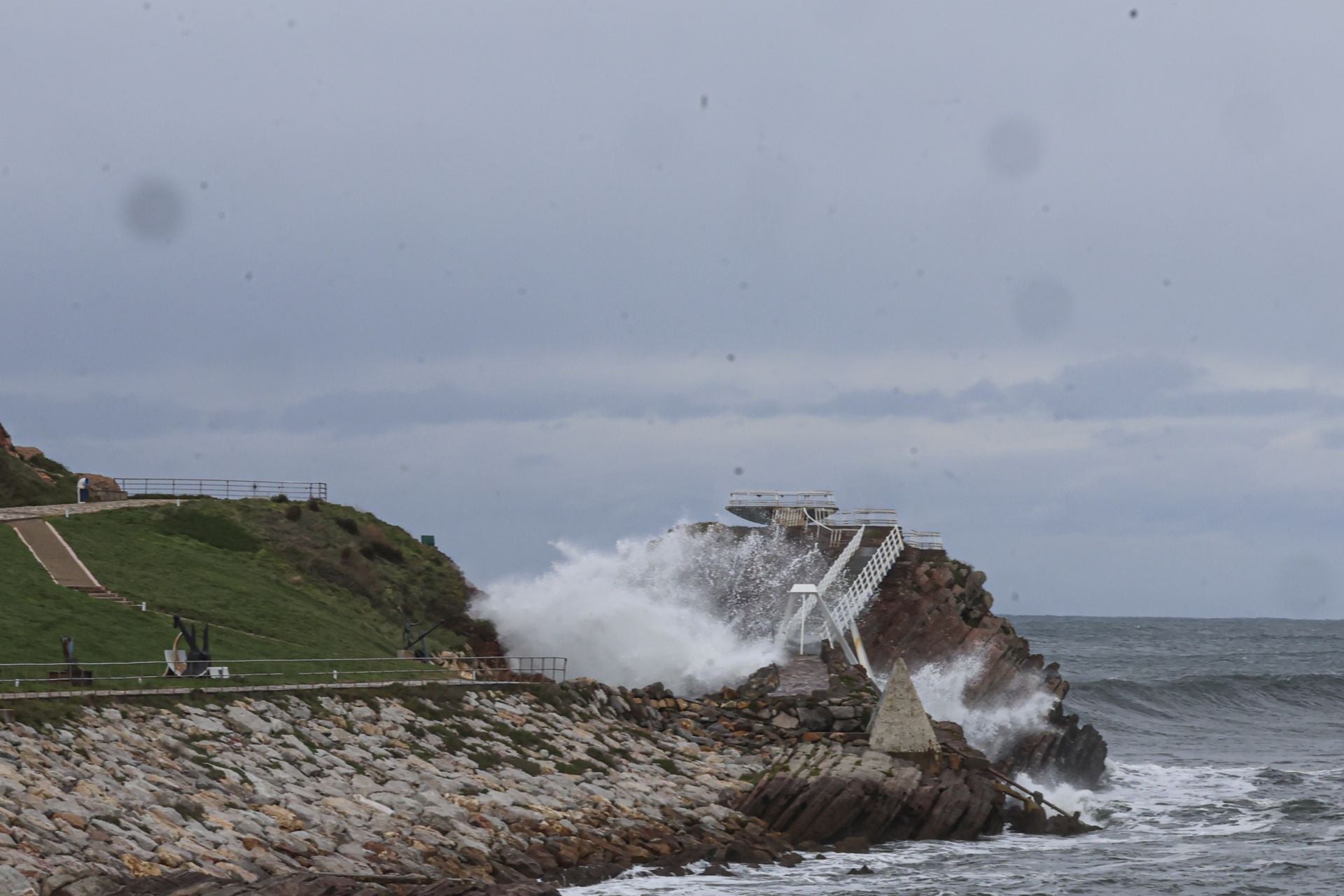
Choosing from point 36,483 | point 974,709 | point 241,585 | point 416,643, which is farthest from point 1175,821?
point 36,483

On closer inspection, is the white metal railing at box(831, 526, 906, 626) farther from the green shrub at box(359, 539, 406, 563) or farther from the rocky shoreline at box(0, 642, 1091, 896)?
the green shrub at box(359, 539, 406, 563)

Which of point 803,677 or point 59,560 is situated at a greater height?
point 59,560

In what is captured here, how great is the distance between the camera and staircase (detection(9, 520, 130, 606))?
47562 millimetres

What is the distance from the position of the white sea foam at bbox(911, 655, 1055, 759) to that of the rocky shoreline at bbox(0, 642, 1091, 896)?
749 cm

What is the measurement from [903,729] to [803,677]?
20.4 feet

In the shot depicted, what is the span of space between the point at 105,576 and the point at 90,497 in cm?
1544

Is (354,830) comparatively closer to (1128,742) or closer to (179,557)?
(179,557)

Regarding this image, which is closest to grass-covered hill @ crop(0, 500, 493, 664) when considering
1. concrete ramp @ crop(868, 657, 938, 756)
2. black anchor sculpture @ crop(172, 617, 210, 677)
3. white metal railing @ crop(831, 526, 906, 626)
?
black anchor sculpture @ crop(172, 617, 210, 677)

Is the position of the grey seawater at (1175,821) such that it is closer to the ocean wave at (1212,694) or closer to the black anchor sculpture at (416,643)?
the ocean wave at (1212,694)

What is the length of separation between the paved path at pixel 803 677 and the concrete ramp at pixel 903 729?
170 inches

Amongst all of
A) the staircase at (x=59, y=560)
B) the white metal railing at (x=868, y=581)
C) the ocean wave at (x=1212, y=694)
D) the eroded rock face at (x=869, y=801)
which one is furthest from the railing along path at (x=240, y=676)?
the ocean wave at (x=1212, y=694)

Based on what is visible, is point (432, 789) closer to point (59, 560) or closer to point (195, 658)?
point (195, 658)

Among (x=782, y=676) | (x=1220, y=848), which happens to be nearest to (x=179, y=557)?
(x=782, y=676)

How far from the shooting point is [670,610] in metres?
54.5
